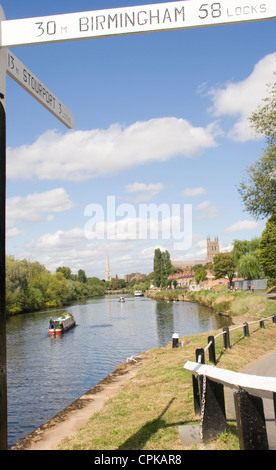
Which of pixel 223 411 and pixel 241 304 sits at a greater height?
pixel 223 411

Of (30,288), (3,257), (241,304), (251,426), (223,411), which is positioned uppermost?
(3,257)

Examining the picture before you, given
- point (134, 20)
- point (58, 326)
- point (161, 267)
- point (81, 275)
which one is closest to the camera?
point (134, 20)

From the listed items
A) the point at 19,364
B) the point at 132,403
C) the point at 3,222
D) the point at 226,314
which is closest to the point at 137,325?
the point at 226,314

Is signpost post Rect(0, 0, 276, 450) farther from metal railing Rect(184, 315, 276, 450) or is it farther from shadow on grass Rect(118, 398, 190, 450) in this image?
shadow on grass Rect(118, 398, 190, 450)

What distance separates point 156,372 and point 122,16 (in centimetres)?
1235

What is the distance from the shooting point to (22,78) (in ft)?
10.3

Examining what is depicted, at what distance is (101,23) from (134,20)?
0.79 feet

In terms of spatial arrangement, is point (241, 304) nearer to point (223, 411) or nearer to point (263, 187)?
A: point (263, 187)

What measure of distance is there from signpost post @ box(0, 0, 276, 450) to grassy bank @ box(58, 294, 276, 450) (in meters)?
4.30

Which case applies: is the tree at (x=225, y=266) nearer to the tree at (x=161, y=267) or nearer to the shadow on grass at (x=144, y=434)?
the tree at (x=161, y=267)

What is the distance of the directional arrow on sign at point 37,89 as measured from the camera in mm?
3024

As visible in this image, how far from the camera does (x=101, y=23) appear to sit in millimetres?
2803

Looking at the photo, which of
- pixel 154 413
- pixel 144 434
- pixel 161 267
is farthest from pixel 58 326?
pixel 161 267

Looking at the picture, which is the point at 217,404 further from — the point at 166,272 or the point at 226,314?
the point at 166,272
